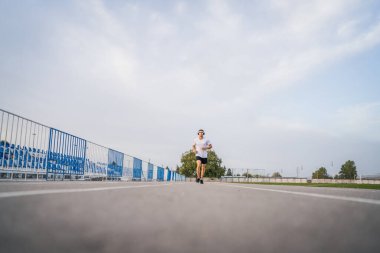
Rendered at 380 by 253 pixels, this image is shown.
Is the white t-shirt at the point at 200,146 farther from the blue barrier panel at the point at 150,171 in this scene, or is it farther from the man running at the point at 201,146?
the blue barrier panel at the point at 150,171

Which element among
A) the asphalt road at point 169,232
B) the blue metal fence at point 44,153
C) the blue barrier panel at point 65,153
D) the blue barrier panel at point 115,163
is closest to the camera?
the asphalt road at point 169,232

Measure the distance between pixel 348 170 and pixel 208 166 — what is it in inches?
2530

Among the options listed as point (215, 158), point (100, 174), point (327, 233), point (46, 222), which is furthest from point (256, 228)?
point (215, 158)

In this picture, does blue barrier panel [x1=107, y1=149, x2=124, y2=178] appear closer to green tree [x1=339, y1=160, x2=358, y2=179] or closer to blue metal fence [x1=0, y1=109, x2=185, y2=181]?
blue metal fence [x1=0, y1=109, x2=185, y2=181]

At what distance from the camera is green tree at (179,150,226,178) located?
329ft

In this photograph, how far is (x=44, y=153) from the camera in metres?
12.1

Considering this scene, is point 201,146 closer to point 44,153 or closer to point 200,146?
point 200,146

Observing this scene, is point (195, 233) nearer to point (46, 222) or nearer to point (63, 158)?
point (46, 222)

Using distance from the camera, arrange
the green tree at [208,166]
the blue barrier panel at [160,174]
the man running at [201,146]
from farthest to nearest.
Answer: the green tree at [208,166] < the blue barrier panel at [160,174] < the man running at [201,146]

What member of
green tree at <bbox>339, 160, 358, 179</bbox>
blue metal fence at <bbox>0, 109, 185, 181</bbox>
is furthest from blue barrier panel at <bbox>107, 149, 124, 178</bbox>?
green tree at <bbox>339, 160, 358, 179</bbox>

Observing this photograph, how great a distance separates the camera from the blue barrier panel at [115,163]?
792 inches

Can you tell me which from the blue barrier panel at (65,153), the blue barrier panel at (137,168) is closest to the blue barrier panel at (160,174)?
the blue barrier panel at (137,168)

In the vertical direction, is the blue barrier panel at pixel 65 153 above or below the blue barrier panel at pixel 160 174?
above

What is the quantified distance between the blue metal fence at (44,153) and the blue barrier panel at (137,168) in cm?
699
